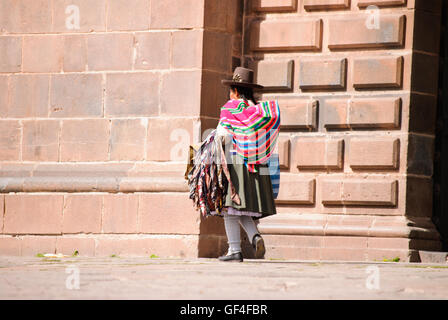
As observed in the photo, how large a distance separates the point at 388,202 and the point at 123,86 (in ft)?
10.5

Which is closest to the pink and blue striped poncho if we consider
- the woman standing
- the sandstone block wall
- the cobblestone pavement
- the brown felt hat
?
the woman standing

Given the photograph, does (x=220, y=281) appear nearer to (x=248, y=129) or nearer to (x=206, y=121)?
(x=248, y=129)

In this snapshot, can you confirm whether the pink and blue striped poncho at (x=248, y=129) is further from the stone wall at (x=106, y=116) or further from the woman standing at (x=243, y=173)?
the stone wall at (x=106, y=116)

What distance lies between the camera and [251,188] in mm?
9391

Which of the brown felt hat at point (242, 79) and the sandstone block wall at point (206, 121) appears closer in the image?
the brown felt hat at point (242, 79)

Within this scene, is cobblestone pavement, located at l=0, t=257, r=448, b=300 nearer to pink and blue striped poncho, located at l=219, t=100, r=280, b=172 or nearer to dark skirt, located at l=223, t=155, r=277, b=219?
dark skirt, located at l=223, t=155, r=277, b=219

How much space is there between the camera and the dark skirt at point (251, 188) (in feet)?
30.5

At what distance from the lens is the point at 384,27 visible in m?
10.8

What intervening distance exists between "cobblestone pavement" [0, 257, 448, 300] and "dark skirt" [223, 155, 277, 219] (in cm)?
69

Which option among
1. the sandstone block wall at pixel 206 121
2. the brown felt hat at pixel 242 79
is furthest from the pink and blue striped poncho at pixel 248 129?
the sandstone block wall at pixel 206 121

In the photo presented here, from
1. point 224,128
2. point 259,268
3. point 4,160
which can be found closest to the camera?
point 259,268

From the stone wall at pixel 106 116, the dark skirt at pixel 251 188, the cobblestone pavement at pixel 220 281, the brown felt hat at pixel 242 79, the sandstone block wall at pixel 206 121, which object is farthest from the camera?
the stone wall at pixel 106 116

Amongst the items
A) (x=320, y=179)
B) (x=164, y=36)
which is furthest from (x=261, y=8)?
(x=320, y=179)
